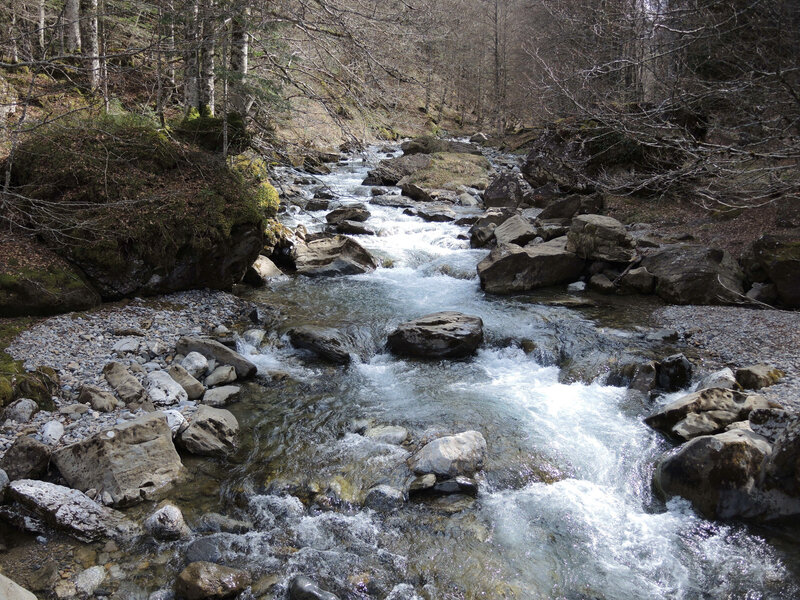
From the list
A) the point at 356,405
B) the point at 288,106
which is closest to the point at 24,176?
the point at 288,106

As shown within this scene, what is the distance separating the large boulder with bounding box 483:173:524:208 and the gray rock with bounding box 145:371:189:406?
13.8 metres

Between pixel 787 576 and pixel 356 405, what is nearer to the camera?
pixel 787 576

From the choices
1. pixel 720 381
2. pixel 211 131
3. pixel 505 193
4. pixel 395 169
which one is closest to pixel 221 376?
pixel 211 131

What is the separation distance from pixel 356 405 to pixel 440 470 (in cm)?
186

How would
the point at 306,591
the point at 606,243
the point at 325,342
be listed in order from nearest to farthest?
the point at 306,591
the point at 325,342
the point at 606,243

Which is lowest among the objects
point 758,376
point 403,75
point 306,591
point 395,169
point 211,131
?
point 306,591

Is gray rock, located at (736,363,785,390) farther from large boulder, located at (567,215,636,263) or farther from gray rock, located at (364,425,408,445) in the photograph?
large boulder, located at (567,215,636,263)

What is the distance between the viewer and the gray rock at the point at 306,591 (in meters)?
3.99

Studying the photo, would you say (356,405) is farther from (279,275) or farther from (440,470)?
(279,275)

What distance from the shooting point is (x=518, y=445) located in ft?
20.2

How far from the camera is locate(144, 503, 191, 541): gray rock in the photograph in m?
4.55

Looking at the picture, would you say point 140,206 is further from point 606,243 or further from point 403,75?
point 606,243

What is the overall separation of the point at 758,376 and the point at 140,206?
940cm

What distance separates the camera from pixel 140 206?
8.68m
